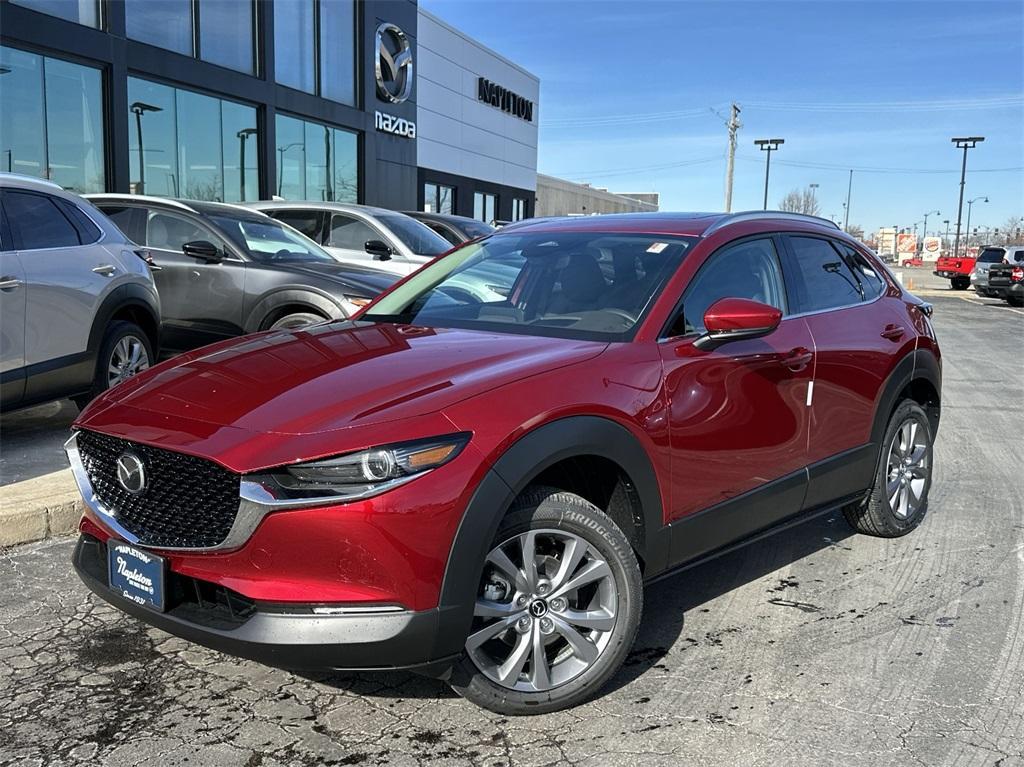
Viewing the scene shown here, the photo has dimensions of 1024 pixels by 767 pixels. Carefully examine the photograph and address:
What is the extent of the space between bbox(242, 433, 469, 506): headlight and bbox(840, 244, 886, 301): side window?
3.12 meters

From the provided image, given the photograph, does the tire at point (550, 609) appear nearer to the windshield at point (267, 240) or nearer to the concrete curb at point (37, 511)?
the concrete curb at point (37, 511)

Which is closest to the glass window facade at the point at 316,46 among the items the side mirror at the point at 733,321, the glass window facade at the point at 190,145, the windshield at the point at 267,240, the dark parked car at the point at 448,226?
the glass window facade at the point at 190,145

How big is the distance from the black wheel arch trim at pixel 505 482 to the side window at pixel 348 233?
820 cm

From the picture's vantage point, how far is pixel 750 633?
3.78m

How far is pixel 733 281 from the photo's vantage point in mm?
4000

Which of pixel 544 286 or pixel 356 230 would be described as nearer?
pixel 544 286

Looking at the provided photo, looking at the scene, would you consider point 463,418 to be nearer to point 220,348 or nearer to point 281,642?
point 281,642

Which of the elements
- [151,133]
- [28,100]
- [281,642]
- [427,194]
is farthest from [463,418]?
[427,194]

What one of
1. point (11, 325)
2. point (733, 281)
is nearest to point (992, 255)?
point (733, 281)

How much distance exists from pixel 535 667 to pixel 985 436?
20.1 feet

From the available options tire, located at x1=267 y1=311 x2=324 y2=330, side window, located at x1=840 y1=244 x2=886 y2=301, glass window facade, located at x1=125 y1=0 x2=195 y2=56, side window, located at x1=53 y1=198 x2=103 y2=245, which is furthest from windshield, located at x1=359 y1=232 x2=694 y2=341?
glass window facade, located at x1=125 y1=0 x2=195 y2=56

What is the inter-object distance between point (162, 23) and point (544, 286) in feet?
48.3

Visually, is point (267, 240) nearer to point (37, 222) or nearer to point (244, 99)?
point (37, 222)

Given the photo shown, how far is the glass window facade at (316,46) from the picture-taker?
20.0 meters
